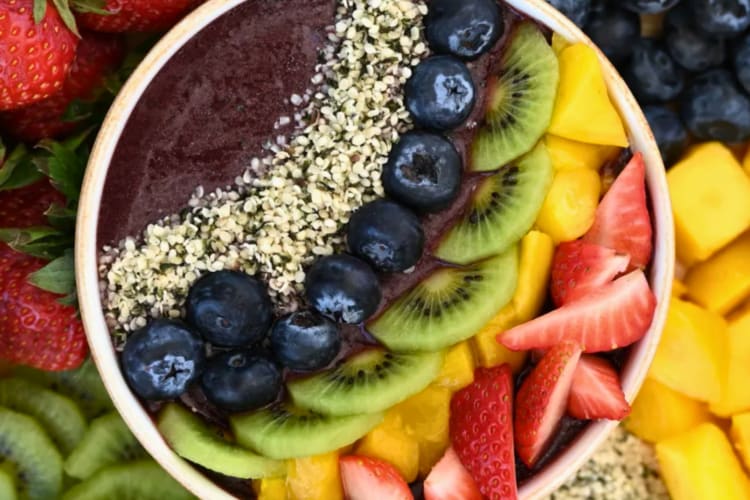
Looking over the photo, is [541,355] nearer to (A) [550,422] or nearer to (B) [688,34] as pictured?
(A) [550,422]

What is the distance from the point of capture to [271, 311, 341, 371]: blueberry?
119 cm

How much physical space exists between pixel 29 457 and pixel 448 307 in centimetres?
72

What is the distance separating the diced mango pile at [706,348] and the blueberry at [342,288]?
534mm

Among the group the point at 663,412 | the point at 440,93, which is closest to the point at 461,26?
the point at 440,93

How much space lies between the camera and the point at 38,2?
1.19 meters

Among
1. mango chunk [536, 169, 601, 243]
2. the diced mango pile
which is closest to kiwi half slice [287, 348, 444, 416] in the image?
mango chunk [536, 169, 601, 243]

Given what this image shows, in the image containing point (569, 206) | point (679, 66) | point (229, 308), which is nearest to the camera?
point (229, 308)

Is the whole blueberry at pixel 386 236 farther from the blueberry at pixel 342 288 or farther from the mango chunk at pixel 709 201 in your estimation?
the mango chunk at pixel 709 201

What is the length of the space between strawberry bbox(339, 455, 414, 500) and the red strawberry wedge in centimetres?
22

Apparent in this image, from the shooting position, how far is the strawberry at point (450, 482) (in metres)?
1.26

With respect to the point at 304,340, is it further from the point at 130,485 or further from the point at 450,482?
the point at 130,485

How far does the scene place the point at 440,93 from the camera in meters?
1.21

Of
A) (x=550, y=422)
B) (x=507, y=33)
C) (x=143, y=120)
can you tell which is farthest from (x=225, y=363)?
(x=507, y=33)

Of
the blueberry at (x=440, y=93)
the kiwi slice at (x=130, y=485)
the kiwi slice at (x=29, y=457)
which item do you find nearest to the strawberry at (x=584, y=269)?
the blueberry at (x=440, y=93)
